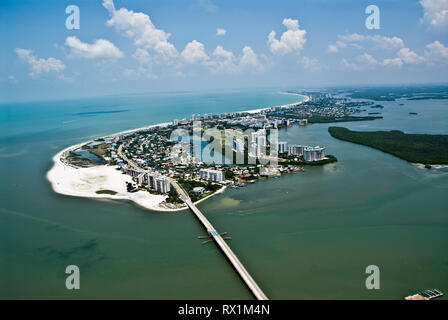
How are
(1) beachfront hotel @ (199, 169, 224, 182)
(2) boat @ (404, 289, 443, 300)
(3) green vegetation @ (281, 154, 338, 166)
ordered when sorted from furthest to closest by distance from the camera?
(3) green vegetation @ (281, 154, 338, 166), (1) beachfront hotel @ (199, 169, 224, 182), (2) boat @ (404, 289, 443, 300)

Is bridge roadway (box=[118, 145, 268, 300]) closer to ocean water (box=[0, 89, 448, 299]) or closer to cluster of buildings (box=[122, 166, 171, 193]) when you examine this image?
ocean water (box=[0, 89, 448, 299])

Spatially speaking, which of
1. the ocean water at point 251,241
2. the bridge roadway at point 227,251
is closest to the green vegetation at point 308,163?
the ocean water at point 251,241

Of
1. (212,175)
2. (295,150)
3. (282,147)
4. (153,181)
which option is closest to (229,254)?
(153,181)

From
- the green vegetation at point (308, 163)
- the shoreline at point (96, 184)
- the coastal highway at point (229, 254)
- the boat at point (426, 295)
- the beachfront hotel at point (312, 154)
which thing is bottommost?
the boat at point (426, 295)

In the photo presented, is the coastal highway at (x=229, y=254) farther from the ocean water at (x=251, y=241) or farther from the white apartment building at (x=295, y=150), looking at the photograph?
the white apartment building at (x=295, y=150)

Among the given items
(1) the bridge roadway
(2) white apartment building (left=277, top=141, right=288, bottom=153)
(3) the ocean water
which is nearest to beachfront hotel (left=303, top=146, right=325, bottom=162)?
(2) white apartment building (left=277, top=141, right=288, bottom=153)

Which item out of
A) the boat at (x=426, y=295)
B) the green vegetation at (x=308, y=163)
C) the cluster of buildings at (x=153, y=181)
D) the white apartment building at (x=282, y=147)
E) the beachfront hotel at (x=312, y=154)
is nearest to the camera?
the boat at (x=426, y=295)
